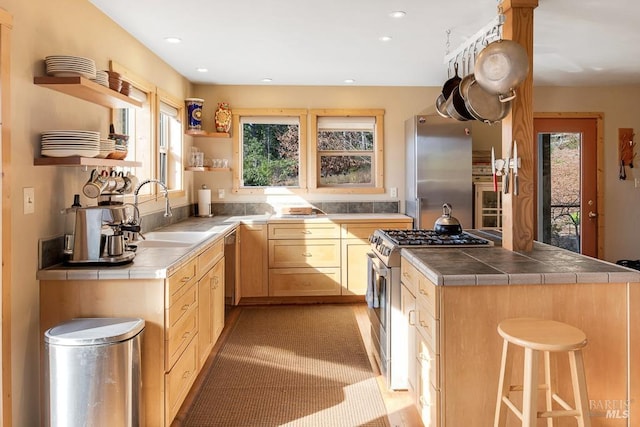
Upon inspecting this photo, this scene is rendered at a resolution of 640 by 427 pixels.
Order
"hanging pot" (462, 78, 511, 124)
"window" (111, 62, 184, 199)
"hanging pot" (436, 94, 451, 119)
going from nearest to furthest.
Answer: "hanging pot" (462, 78, 511, 124), "hanging pot" (436, 94, 451, 119), "window" (111, 62, 184, 199)

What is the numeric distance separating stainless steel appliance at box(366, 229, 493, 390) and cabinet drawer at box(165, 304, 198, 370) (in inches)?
44.1

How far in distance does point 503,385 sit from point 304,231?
309 centimetres

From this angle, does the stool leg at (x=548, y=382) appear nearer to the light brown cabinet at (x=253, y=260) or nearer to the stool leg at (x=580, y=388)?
the stool leg at (x=580, y=388)

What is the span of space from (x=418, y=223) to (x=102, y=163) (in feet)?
10.5

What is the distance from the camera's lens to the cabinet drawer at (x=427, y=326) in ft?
6.60

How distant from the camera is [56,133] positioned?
7.41 feet

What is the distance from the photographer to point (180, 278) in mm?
2457

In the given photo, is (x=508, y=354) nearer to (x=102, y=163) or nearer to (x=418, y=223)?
(x=102, y=163)

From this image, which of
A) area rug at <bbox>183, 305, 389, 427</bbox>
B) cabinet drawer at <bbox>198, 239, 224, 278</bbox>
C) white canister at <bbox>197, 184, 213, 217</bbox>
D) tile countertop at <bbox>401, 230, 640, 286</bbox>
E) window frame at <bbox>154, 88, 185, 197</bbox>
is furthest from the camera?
white canister at <bbox>197, 184, 213, 217</bbox>

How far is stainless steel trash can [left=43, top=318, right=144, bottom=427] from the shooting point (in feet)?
6.39

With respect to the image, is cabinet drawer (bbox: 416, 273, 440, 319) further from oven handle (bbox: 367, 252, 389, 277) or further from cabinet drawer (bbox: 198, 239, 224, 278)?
cabinet drawer (bbox: 198, 239, 224, 278)

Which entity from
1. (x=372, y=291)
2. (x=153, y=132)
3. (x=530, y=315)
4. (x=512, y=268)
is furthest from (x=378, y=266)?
(x=153, y=132)

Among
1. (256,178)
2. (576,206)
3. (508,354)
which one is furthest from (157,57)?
(576,206)

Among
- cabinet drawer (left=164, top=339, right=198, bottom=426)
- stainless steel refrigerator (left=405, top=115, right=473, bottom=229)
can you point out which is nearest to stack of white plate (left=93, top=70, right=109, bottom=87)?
cabinet drawer (left=164, top=339, right=198, bottom=426)
